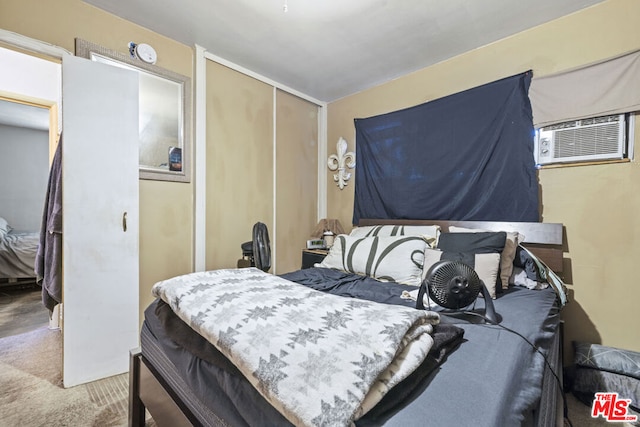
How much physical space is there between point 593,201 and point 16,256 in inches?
238

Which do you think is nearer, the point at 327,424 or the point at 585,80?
the point at 327,424

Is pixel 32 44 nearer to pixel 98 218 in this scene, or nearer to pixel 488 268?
pixel 98 218

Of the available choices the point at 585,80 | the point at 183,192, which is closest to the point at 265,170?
the point at 183,192

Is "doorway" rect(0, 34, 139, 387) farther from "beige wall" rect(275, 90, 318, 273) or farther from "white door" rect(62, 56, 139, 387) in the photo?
"beige wall" rect(275, 90, 318, 273)

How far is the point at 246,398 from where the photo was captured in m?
0.74

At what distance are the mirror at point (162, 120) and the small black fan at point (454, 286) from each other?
218 cm

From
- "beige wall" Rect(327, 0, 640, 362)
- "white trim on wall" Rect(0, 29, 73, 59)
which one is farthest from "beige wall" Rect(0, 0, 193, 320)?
"beige wall" Rect(327, 0, 640, 362)

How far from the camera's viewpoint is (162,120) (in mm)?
2354

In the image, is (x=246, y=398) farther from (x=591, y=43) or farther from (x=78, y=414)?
(x=591, y=43)

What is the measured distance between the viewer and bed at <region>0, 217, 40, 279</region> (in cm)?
353

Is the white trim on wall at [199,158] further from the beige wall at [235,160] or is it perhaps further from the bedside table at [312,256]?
the bedside table at [312,256]

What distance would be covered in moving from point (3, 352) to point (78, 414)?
1270 mm

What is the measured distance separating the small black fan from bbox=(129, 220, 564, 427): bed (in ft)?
0.27

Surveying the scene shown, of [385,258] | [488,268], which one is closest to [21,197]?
[385,258]
